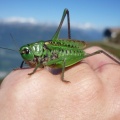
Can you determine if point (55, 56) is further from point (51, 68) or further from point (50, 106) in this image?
point (50, 106)

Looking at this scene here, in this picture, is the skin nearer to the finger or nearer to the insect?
the finger

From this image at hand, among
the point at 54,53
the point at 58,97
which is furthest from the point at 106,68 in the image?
the point at 58,97

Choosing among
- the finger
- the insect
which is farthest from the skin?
the insect

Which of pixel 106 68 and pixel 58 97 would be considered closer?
pixel 58 97

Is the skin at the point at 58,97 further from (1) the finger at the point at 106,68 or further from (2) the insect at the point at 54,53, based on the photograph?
(2) the insect at the point at 54,53

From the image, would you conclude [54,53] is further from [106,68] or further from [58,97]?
[58,97]

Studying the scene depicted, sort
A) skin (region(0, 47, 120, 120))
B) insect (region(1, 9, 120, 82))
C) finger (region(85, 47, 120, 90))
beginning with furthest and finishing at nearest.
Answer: insect (region(1, 9, 120, 82)), finger (region(85, 47, 120, 90)), skin (region(0, 47, 120, 120))
